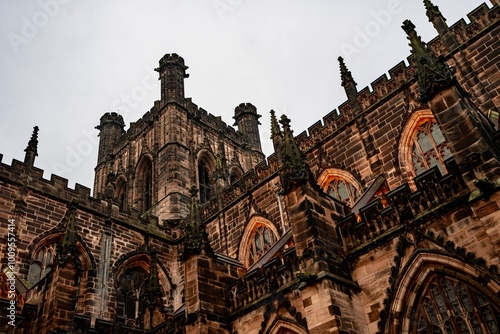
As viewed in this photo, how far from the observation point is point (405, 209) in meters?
8.66

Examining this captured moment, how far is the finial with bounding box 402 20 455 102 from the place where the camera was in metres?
8.84

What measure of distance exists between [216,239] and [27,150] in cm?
785

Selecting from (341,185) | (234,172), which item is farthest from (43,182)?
(234,172)

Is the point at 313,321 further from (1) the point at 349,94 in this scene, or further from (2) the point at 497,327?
(1) the point at 349,94

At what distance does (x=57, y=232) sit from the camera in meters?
15.7

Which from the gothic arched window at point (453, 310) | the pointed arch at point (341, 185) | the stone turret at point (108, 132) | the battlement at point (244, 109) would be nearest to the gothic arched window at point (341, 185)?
the pointed arch at point (341, 185)

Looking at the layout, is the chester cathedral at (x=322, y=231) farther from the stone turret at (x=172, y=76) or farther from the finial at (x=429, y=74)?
the stone turret at (x=172, y=76)

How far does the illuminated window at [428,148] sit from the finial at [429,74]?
402cm

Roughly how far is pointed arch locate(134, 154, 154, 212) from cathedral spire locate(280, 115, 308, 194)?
16019 millimetres

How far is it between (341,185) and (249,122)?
746 inches

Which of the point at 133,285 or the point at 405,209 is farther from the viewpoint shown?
the point at 133,285

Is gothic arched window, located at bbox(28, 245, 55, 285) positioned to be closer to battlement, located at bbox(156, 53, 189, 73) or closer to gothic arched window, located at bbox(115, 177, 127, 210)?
gothic arched window, located at bbox(115, 177, 127, 210)

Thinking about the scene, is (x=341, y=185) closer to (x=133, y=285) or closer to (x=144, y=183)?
(x=133, y=285)

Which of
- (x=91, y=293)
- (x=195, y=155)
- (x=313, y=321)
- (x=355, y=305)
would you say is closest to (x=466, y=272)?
(x=355, y=305)
